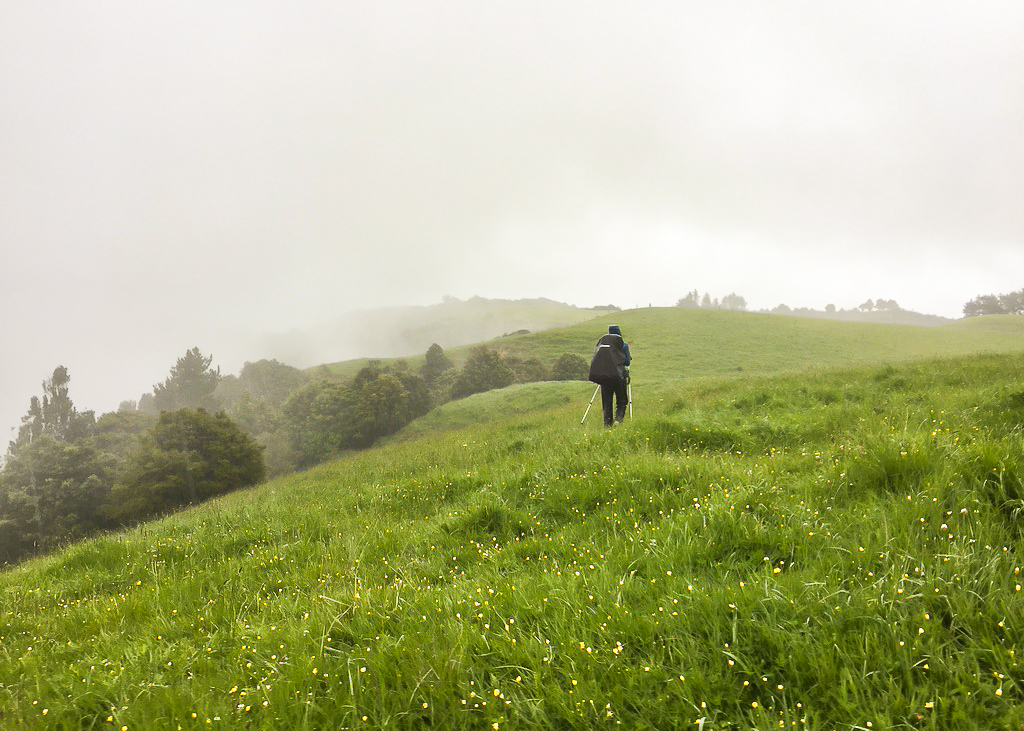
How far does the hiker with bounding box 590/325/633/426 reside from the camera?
38.6 ft

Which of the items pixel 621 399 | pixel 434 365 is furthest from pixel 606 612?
pixel 434 365

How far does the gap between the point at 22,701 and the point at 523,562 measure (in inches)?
145

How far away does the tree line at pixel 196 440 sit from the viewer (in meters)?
30.4

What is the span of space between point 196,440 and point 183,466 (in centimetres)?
211

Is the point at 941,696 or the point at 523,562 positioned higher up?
the point at 941,696

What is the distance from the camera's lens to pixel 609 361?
11.9 m

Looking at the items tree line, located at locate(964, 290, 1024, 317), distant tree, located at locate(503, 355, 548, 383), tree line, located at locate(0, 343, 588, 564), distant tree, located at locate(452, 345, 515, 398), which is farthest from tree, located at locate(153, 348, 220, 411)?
tree line, located at locate(964, 290, 1024, 317)

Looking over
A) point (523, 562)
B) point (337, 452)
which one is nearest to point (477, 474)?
point (523, 562)

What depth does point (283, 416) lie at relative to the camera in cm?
5647

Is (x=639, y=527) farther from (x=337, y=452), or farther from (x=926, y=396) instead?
(x=337, y=452)

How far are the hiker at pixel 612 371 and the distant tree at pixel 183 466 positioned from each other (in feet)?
96.7

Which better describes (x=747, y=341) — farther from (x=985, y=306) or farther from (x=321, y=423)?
(x=985, y=306)

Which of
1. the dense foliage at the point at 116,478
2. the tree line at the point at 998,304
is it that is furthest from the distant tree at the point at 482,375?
the tree line at the point at 998,304

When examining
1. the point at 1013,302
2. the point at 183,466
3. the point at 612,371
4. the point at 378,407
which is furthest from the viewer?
the point at 1013,302
